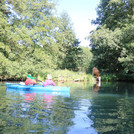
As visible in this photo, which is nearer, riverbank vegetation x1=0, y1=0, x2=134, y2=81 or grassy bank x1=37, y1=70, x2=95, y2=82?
riverbank vegetation x1=0, y1=0, x2=134, y2=81

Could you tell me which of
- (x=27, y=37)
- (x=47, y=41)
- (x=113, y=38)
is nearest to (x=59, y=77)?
(x=47, y=41)

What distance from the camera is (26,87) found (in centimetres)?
1299

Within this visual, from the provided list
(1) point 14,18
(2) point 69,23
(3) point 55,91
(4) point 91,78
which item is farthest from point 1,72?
(2) point 69,23

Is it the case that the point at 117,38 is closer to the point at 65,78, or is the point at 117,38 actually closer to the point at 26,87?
the point at 65,78

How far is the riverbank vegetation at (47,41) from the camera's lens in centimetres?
1988

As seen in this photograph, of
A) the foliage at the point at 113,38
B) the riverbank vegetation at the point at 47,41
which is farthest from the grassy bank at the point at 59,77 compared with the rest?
the foliage at the point at 113,38

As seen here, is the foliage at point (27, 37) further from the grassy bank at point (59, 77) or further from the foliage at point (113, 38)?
the foliage at point (113, 38)

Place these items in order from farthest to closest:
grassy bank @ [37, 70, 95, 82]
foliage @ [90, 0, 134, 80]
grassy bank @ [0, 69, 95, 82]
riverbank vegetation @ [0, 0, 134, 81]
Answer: grassy bank @ [37, 70, 95, 82] → grassy bank @ [0, 69, 95, 82] → foliage @ [90, 0, 134, 80] → riverbank vegetation @ [0, 0, 134, 81]

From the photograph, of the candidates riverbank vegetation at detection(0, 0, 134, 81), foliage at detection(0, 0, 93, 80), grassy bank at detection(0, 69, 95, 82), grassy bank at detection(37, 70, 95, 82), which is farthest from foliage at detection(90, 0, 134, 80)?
foliage at detection(0, 0, 93, 80)

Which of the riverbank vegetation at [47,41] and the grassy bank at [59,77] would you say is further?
the grassy bank at [59,77]

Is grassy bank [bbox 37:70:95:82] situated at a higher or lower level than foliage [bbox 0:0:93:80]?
lower

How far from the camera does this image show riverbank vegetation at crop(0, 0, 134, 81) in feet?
65.2

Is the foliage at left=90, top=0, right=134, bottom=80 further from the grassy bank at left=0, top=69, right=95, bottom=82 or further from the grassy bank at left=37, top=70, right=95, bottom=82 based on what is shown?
the grassy bank at left=0, top=69, right=95, bottom=82

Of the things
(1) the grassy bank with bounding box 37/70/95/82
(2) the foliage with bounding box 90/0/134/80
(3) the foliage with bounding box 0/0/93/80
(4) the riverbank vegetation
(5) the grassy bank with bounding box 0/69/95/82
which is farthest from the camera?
(1) the grassy bank with bounding box 37/70/95/82
